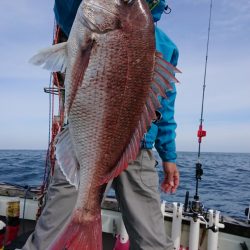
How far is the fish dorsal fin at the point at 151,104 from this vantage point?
5.90 feet

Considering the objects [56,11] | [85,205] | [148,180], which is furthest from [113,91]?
[148,180]

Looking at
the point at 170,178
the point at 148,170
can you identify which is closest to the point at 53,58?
the point at 148,170

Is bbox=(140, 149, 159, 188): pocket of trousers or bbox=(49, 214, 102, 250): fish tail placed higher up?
bbox=(140, 149, 159, 188): pocket of trousers

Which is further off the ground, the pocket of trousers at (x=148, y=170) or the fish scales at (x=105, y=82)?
the fish scales at (x=105, y=82)

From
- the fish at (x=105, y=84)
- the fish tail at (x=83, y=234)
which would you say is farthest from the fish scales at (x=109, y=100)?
the fish tail at (x=83, y=234)

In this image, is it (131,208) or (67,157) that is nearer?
(67,157)

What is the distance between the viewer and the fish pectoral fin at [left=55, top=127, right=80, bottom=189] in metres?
1.82

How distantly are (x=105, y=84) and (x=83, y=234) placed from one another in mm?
856

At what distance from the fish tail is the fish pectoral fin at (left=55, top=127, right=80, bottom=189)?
27 centimetres

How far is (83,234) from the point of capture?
6.36 feet

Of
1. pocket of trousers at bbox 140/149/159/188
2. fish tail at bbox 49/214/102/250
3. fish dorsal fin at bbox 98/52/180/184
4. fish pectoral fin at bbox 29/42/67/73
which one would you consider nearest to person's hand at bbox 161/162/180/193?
pocket of trousers at bbox 140/149/159/188

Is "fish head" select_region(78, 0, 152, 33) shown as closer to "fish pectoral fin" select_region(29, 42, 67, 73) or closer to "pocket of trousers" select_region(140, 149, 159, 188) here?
"fish pectoral fin" select_region(29, 42, 67, 73)

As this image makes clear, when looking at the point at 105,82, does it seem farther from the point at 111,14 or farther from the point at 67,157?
the point at 67,157

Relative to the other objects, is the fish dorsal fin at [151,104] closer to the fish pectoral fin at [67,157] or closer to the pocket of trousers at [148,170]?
the fish pectoral fin at [67,157]
